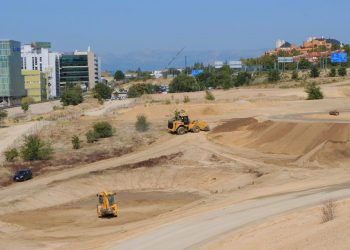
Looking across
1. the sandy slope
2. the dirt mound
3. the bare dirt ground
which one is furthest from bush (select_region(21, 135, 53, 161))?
the sandy slope

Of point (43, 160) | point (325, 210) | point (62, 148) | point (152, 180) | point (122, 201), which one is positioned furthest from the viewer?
point (62, 148)

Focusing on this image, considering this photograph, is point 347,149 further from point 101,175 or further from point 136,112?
point 136,112

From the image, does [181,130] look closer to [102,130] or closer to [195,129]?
[195,129]

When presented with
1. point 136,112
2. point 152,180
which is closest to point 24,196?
point 152,180

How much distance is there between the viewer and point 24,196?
4850 cm

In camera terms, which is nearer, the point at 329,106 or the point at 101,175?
the point at 101,175

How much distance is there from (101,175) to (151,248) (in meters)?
29.1

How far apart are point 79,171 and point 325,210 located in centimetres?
3487

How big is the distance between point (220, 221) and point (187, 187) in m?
22.0

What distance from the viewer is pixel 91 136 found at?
7444cm

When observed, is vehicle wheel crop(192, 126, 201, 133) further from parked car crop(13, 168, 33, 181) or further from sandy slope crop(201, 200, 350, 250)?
sandy slope crop(201, 200, 350, 250)

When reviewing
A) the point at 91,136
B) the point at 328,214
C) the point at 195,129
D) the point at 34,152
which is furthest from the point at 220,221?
the point at 91,136

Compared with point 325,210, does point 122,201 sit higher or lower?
lower

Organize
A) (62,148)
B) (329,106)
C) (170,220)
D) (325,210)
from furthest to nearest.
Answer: (329,106) < (62,148) < (170,220) < (325,210)
